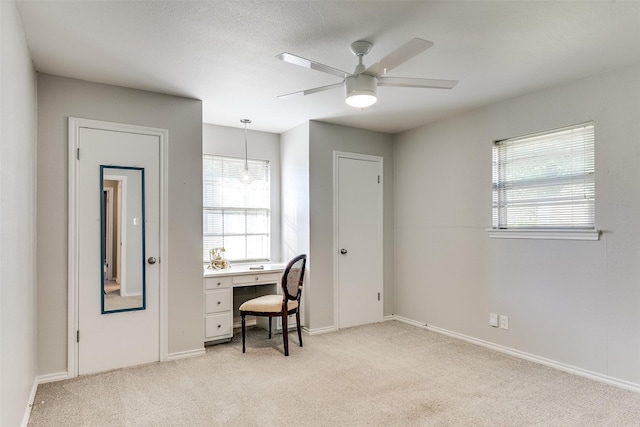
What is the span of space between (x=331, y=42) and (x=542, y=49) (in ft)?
4.78

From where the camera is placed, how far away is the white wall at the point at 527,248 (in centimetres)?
281

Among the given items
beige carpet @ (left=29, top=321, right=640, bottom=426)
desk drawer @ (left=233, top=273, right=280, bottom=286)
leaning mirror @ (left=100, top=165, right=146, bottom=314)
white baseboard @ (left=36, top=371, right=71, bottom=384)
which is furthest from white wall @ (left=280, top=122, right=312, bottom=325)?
white baseboard @ (left=36, top=371, right=71, bottom=384)

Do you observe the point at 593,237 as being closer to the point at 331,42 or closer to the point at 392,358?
the point at 392,358

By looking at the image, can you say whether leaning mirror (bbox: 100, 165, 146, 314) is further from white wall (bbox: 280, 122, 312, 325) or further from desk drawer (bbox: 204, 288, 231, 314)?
white wall (bbox: 280, 122, 312, 325)

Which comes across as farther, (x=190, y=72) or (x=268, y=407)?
(x=190, y=72)

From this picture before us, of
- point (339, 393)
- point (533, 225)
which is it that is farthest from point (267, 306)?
point (533, 225)

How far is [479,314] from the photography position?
383 centimetres

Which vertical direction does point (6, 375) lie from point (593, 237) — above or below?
below

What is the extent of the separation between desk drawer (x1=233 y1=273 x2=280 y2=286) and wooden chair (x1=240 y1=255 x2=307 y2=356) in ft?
1.12

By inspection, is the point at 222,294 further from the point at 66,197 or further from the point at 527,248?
the point at 527,248

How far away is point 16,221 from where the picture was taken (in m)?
2.06

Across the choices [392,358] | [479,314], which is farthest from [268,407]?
[479,314]

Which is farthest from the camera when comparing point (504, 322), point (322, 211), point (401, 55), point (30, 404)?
point (322, 211)

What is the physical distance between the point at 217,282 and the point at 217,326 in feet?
1.45
